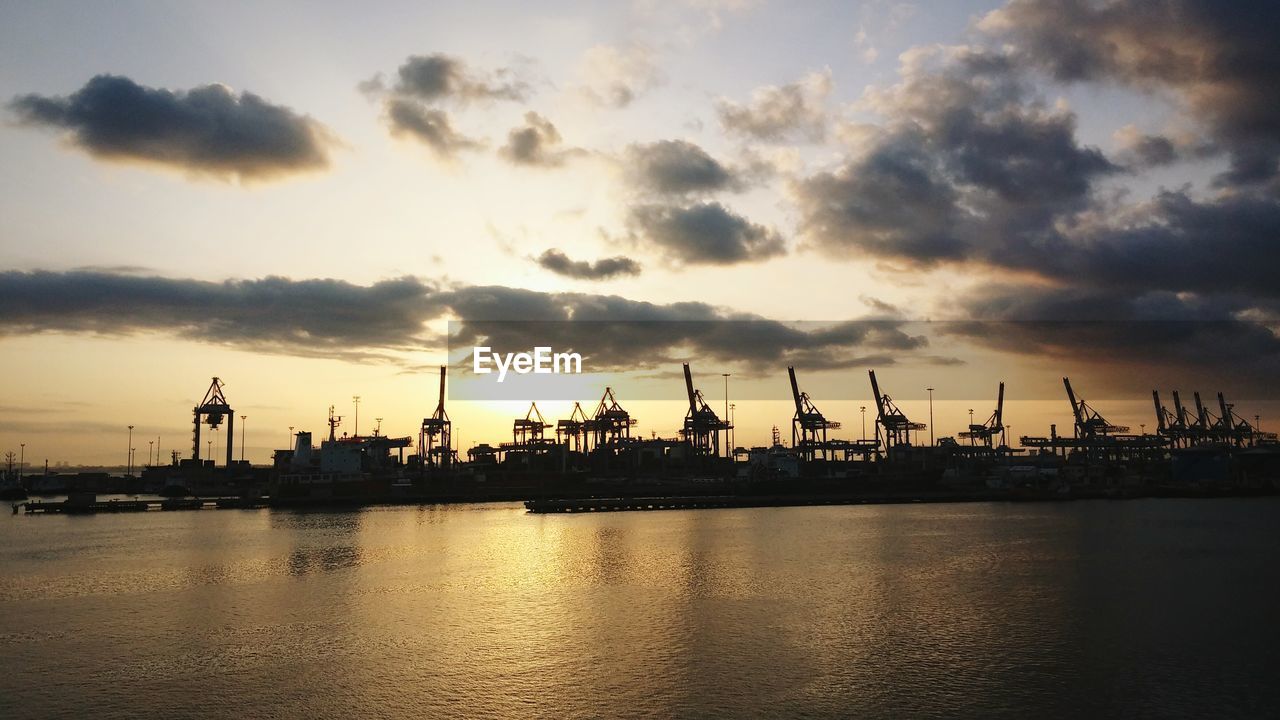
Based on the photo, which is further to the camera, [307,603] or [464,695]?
[307,603]

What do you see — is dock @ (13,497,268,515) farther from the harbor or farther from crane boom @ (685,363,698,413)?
crane boom @ (685,363,698,413)

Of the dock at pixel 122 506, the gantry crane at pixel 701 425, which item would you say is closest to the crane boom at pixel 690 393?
the gantry crane at pixel 701 425

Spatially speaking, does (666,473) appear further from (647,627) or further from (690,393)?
(647,627)

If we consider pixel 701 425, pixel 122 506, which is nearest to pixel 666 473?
pixel 701 425

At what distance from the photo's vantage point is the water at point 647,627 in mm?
22844

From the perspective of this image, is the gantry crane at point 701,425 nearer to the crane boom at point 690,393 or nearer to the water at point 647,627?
the crane boom at point 690,393

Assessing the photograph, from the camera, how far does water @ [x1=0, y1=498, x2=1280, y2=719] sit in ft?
74.9

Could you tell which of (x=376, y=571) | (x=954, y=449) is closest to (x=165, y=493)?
(x=376, y=571)

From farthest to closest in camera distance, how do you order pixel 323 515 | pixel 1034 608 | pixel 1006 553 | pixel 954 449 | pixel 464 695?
1. pixel 954 449
2. pixel 323 515
3. pixel 1006 553
4. pixel 1034 608
5. pixel 464 695

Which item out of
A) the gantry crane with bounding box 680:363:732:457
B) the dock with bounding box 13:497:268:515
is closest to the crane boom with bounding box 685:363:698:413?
the gantry crane with bounding box 680:363:732:457

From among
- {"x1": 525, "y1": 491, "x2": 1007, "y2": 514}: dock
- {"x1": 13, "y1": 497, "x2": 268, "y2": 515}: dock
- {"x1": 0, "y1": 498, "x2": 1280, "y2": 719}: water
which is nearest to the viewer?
{"x1": 0, "y1": 498, "x2": 1280, "y2": 719}: water

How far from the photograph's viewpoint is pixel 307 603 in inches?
1468

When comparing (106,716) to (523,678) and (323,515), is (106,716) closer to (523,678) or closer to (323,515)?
(523,678)

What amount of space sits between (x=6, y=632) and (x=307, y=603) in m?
11.1
